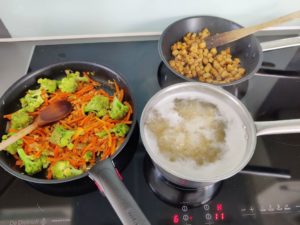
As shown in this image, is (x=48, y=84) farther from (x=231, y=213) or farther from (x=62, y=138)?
(x=231, y=213)

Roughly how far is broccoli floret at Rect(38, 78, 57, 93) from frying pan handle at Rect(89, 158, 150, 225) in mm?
328

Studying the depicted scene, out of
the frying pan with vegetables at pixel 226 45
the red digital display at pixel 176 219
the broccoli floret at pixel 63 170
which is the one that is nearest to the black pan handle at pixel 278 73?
the frying pan with vegetables at pixel 226 45

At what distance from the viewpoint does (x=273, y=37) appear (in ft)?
3.40

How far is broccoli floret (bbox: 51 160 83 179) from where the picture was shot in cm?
66

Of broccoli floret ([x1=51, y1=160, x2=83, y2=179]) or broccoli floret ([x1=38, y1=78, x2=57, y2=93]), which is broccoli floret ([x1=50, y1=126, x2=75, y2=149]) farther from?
broccoli floret ([x1=38, y1=78, x2=57, y2=93])

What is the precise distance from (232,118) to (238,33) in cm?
30

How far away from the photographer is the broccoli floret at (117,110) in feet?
2.48

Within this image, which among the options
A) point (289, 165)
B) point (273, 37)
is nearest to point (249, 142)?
point (289, 165)

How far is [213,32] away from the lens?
3.10 ft

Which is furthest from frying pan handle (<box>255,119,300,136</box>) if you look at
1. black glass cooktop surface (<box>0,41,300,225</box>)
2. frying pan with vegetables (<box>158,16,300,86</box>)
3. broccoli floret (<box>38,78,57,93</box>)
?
broccoli floret (<box>38,78,57,93</box>)

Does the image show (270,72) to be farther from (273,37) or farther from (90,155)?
Answer: (90,155)

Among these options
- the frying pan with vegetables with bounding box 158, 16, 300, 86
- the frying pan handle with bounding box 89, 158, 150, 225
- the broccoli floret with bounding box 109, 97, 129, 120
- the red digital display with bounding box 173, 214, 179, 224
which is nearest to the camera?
the frying pan handle with bounding box 89, 158, 150, 225

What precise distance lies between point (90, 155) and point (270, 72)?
625 millimetres

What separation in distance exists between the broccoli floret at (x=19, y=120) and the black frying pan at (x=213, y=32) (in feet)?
1.39
